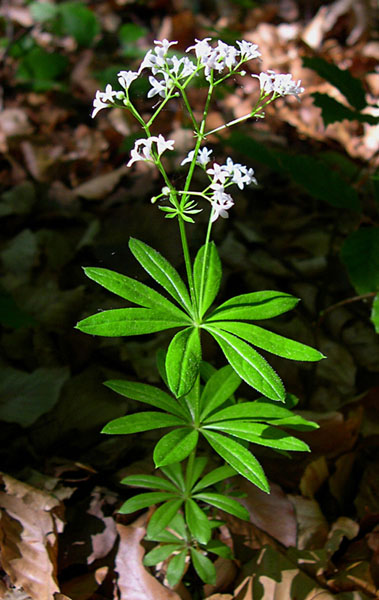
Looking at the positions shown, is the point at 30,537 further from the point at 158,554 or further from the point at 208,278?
the point at 208,278

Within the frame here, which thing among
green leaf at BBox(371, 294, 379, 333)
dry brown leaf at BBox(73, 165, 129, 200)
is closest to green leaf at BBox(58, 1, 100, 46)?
dry brown leaf at BBox(73, 165, 129, 200)

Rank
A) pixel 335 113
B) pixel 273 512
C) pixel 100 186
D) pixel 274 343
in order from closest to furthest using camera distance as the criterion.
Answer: pixel 274 343 → pixel 273 512 → pixel 335 113 → pixel 100 186

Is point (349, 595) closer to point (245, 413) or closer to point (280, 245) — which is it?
point (245, 413)

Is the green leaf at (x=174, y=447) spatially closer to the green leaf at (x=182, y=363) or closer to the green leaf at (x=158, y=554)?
the green leaf at (x=182, y=363)

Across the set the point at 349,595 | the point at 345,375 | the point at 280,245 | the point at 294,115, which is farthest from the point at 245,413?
the point at 294,115

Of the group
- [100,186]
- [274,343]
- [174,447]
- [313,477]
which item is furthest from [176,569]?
[100,186]

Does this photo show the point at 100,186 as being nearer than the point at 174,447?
No
